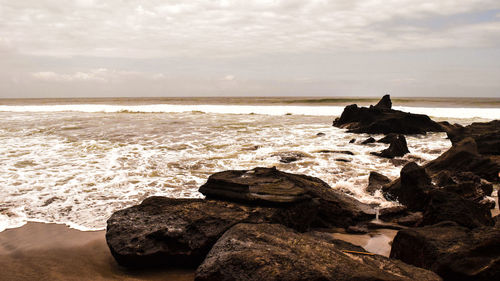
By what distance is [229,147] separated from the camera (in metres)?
10.4

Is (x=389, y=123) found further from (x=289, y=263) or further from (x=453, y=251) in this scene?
(x=289, y=263)

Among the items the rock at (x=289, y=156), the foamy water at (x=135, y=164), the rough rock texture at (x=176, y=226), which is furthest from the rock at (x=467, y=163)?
the rough rock texture at (x=176, y=226)

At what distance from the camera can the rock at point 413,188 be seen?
4.97 metres

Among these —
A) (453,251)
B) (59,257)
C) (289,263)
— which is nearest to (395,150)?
(453,251)

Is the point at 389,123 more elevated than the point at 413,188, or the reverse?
the point at 389,123

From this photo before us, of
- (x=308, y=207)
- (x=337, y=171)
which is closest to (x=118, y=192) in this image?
(x=308, y=207)

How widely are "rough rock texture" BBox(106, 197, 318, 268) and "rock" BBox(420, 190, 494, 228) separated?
5.01ft

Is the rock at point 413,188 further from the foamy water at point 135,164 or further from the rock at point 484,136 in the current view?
the rock at point 484,136

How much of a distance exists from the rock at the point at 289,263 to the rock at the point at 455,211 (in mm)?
1542

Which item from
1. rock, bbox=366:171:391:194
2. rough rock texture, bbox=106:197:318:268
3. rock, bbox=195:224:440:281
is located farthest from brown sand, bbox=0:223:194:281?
rock, bbox=366:171:391:194

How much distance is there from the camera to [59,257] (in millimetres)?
3590

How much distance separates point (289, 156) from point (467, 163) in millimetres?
3947

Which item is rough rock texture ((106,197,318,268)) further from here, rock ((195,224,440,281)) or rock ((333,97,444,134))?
rock ((333,97,444,134))

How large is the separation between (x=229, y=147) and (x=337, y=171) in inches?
159
